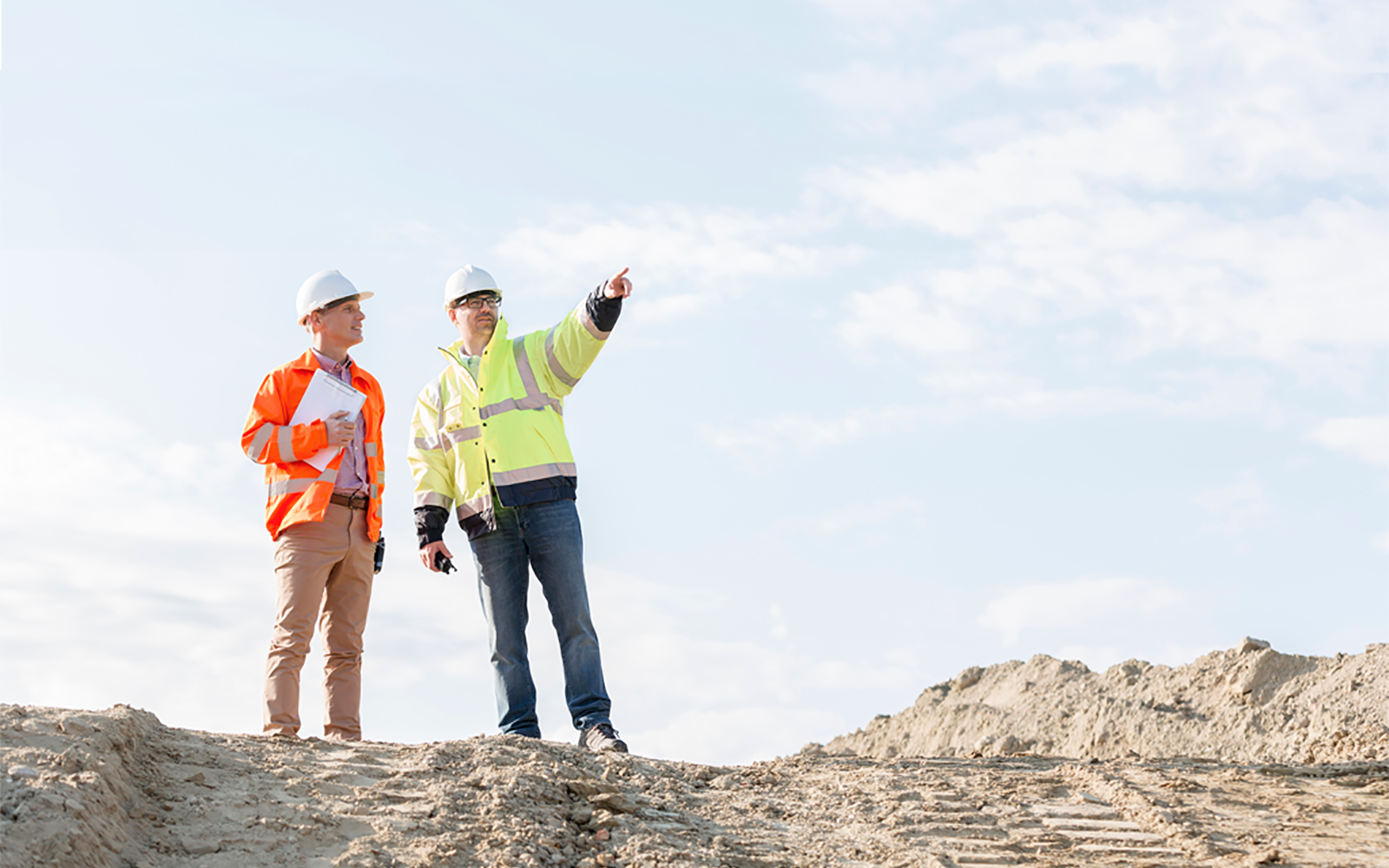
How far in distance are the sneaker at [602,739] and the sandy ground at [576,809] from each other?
32 cm

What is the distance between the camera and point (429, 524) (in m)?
7.05

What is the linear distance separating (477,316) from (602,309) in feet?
2.72

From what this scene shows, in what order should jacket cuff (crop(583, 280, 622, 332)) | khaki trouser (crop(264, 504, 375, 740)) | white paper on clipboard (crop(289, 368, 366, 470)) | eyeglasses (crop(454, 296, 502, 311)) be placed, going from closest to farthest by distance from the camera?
khaki trouser (crop(264, 504, 375, 740)), white paper on clipboard (crop(289, 368, 366, 470)), jacket cuff (crop(583, 280, 622, 332)), eyeglasses (crop(454, 296, 502, 311))

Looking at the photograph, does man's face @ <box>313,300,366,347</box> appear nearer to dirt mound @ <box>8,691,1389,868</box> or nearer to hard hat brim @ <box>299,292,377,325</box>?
hard hat brim @ <box>299,292,377,325</box>

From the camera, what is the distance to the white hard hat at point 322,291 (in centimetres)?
661

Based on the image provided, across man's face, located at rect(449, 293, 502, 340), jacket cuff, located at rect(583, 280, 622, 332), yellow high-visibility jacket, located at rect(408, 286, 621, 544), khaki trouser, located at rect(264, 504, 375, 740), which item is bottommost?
khaki trouser, located at rect(264, 504, 375, 740)

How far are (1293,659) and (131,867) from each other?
10.1 meters

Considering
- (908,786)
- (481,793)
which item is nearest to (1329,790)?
(908,786)

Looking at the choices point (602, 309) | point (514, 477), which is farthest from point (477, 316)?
point (514, 477)

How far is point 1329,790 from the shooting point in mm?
6730

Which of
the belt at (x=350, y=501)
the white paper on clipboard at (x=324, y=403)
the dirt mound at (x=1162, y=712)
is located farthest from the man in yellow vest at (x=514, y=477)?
the dirt mound at (x=1162, y=712)

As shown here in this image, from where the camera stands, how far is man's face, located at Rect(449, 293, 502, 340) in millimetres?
7102

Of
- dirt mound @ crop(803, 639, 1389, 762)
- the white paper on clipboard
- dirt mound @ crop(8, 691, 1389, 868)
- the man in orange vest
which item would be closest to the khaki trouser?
the man in orange vest

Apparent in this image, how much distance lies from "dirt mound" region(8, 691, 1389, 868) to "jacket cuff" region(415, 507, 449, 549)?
1.35 meters
